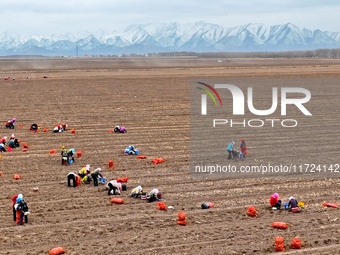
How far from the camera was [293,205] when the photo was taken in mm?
13336

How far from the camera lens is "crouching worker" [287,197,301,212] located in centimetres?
1316

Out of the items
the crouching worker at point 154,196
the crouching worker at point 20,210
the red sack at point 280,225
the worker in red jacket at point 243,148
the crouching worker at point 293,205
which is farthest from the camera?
the worker in red jacket at point 243,148

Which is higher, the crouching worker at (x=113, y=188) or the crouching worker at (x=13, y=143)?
the crouching worker at (x=13, y=143)

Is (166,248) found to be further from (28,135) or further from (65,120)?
(65,120)

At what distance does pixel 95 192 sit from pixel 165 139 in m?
9.07

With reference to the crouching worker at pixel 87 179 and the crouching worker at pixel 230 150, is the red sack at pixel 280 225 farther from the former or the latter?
the crouching worker at pixel 230 150

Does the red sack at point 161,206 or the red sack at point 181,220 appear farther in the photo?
the red sack at point 161,206

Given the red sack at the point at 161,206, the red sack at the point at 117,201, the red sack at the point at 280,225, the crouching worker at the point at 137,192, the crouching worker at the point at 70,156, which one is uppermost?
the crouching worker at the point at 70,156

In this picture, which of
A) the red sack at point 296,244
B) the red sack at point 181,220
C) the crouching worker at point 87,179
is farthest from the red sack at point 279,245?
the crouching worker at point 87,179

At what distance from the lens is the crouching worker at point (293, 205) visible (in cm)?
1316

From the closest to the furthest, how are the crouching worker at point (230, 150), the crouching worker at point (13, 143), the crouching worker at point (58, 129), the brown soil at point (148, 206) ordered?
1. the brown soil at point (148, 206)
2. the crouching worker at point (230, 150)
3. the crouching worker at point (13, 143)
4. the crouching worker at point (58, 129)

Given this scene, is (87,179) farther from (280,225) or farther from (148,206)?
(280,225)

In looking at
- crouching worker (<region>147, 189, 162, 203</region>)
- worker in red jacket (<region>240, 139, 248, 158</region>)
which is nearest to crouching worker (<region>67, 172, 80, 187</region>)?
crouching worker (<region>147, 189, 162, 203</region>)

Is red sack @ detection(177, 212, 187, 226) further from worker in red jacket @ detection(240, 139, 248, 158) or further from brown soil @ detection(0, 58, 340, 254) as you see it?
worker in red jacket @ detection(240, 139, 248, 158)
